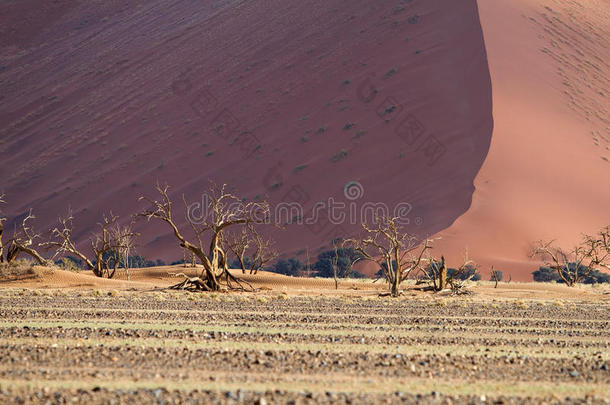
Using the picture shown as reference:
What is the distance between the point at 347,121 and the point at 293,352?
146 ft

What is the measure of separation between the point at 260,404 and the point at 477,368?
3.58 meters

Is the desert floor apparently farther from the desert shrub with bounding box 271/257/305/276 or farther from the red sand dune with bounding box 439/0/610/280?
the desert shrub with bounding box 271/257/305/276

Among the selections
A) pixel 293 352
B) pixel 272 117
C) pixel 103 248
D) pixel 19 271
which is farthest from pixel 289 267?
pixel 293 352

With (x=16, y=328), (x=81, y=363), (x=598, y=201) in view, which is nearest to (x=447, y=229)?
(x=598, y=201)

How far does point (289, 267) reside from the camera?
4241cm

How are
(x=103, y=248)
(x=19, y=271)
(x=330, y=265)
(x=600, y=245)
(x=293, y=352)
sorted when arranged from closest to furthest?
(x=293, y=352) < (x=19, y=271) < (x=103, y=248) < (x=600, y=245) < (x=330, y=265)

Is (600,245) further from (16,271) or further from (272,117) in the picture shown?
(272,117)

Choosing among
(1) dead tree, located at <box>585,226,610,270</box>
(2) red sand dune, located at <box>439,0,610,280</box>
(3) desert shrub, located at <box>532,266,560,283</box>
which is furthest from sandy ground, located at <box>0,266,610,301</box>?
(2) red sand dune, located at <box>439,0,610,280</box>

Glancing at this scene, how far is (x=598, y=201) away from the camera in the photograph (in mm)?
44719

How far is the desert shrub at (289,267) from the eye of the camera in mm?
42219

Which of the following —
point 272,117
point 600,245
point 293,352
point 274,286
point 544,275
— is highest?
point 272,117

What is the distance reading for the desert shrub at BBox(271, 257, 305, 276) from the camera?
42.2 meters

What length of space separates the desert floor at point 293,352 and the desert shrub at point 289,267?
22129 millimetres

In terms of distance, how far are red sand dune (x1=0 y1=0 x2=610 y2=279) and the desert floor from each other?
78.1 feet
